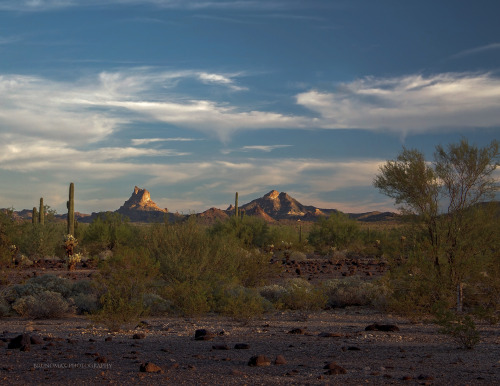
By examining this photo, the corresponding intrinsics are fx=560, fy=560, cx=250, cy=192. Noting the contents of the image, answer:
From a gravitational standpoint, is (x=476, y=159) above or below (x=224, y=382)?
above

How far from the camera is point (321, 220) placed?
2018 inches

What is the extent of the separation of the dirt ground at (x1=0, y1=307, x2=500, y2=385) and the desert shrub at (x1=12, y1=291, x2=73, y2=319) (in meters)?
0.68

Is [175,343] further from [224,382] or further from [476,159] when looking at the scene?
[476,159]

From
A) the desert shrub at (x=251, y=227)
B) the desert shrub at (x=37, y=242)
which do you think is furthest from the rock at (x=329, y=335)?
the desert shrub at (x=251, y=227)

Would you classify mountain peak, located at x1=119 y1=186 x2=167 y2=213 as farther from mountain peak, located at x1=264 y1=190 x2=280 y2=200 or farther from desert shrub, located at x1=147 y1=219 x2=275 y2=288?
desert shrub, located at x1=147 y1=219 x2=275 y2=288

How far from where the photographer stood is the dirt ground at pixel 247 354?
25.1 feet

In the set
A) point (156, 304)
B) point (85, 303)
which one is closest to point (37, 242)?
point (85, 303)

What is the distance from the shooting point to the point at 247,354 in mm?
9586

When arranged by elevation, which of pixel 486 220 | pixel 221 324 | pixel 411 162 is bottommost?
pixel 221 324

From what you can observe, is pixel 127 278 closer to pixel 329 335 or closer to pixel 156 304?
pixel 156 304

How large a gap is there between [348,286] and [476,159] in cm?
557

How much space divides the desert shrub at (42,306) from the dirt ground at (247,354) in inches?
26.6

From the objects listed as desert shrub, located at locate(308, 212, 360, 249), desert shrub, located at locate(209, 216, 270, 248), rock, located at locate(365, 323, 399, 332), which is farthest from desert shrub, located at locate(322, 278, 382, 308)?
desert shrub, located at locate(308, 212, 360, 249)

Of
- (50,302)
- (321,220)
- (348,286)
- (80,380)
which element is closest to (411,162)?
(348,286)
